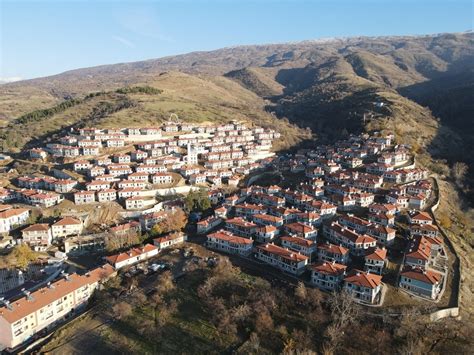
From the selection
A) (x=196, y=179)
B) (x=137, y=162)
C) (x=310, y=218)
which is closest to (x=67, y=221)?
(x=196, y=179)

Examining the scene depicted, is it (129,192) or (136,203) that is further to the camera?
(129,192)

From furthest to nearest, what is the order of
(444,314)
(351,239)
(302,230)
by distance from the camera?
(302,230) < (351,239) < (444,314)

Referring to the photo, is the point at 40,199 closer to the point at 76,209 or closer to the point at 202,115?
the point at 76,209

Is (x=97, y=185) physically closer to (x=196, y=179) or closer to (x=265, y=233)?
(x=196, y=179)

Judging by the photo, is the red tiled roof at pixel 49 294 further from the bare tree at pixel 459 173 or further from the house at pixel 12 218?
the bare tree at pixel 459 173

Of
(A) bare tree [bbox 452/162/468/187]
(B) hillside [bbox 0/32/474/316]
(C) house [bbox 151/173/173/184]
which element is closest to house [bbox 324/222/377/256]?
(B) hillside [bbox 0/32/474/316]

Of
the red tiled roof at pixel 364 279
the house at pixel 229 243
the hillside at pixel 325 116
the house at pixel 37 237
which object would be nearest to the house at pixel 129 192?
the house at pixel 37 237
